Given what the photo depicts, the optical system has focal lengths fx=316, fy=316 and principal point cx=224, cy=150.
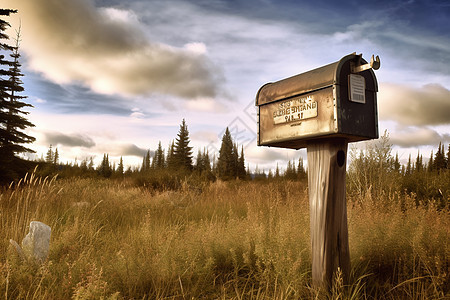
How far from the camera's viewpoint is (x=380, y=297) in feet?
9.39

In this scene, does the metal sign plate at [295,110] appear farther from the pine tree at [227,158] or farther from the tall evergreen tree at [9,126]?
the pine tree at [227,158]

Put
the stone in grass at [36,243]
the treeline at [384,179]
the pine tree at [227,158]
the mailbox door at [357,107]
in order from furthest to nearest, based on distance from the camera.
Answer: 1. the pine tree at [227,158]
2. the treeline at [384,179]
3. the stone in grass at [36,243]
4. the mailbox door at [357,107]

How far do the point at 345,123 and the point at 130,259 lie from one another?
2.30m

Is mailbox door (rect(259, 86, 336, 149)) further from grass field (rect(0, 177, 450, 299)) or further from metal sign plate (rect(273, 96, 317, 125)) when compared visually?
grass field (rect(0, 177, 450, 299))

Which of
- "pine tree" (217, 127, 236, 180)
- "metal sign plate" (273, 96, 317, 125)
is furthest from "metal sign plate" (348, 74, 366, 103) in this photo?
"pine tree" (217, 127, 236, 180)

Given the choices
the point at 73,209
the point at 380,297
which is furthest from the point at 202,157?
the point at 380,297

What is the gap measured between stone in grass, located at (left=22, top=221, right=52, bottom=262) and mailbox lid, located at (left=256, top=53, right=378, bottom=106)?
8.60 feet

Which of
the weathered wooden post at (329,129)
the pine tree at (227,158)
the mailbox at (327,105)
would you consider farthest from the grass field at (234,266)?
the pine tree at (227,158)

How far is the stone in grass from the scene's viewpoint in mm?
3207

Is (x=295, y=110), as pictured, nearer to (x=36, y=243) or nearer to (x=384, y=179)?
(x=36, y=243)

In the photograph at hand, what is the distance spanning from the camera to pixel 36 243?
3.25m

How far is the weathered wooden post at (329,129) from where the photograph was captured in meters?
2.54

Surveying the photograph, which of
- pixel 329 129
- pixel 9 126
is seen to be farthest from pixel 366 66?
pixel 9 126

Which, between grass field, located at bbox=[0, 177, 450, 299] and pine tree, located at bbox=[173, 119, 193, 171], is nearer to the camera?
grass field, located at bbox=[0, 177, 450, 299]
